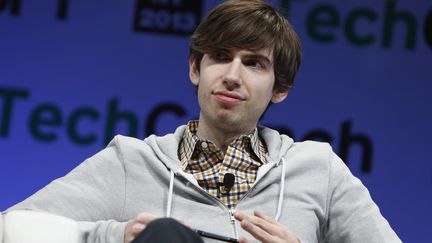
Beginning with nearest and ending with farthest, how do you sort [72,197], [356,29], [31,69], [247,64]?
[72,197]
[247,64]
[31,69]
[356,29]

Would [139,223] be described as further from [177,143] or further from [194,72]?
[194,72]

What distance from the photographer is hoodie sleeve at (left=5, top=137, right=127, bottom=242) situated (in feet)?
6.20

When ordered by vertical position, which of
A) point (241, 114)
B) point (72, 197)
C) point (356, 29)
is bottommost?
point (72, 197)

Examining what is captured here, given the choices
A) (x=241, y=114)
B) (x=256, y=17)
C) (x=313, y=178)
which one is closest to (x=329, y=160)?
(x=313, y=178)

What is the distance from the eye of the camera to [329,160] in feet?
6.98

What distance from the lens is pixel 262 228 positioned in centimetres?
176

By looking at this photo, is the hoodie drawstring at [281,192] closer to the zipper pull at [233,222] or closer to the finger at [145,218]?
the zipper pull at [233,222]

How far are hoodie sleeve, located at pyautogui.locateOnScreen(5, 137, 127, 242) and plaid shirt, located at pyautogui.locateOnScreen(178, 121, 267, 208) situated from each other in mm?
164

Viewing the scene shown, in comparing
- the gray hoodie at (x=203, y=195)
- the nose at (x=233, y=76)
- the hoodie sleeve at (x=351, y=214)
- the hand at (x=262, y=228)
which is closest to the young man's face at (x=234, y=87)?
the nose at (x=233, y=76)

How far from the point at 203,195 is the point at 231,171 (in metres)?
0.10

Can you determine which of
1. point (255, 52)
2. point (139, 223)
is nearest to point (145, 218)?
point (139, 223)

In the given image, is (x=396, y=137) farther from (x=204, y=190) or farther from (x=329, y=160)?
(x=204, y=190)

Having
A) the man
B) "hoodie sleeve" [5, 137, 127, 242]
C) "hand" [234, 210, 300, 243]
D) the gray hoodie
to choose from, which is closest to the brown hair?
the man

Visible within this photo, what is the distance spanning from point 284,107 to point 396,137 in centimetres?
44
